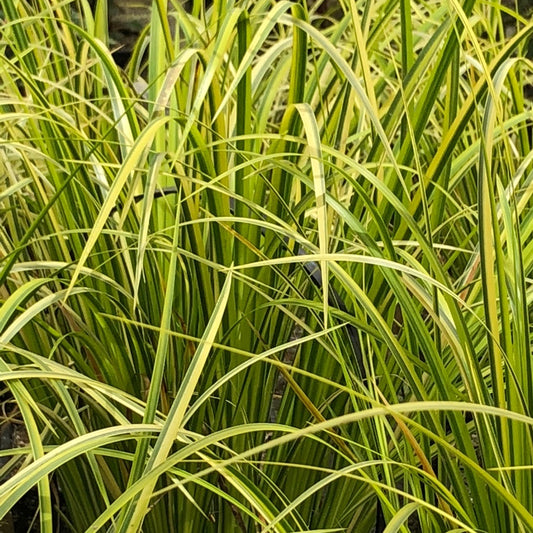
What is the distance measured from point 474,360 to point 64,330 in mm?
542

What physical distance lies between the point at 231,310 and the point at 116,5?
97.0 inches

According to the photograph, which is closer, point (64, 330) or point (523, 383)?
point (523, 383)

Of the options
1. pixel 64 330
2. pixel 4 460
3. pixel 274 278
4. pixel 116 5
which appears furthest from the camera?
pixel 116 5

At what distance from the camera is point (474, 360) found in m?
0.75

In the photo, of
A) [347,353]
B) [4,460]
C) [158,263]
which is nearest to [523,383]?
[347,353]

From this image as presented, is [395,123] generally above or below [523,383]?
above

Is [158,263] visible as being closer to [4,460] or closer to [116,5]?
[4,460]

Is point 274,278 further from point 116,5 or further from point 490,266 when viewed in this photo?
point 116,5

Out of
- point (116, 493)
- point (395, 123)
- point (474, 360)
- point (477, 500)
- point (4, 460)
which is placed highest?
point (395, 123)

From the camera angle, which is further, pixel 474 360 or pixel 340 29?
pixel 340 29

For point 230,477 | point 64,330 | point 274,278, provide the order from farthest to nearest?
point 64,330
point 274,278
point 230,477

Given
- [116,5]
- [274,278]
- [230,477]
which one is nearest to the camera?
[230,477]

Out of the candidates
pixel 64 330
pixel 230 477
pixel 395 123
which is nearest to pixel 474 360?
pixel 230 477

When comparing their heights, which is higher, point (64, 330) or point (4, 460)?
point (64, 330)
